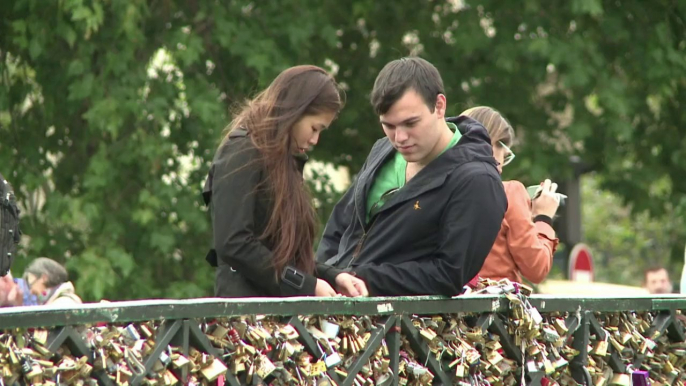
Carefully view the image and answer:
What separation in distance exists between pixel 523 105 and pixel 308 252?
6.92 metres

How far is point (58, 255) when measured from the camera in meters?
9.77

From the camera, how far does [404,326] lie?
3.67m

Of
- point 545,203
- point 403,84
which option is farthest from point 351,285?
point 545,203

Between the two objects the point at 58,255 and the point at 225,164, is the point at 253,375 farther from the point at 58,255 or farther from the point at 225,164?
the point at 58,255

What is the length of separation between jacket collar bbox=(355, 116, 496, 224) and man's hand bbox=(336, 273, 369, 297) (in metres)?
0.35

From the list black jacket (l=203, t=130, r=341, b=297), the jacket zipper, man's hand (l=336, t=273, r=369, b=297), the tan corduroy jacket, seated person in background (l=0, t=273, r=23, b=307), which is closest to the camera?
black jacket (l=203, t=130, r=341, b=297)

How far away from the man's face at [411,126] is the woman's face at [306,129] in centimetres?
25

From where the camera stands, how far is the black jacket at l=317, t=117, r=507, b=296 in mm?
3791

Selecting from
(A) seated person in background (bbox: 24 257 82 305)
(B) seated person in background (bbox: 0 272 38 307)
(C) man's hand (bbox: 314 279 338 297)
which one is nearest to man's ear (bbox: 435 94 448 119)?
(C) man's hand (bbox: 314 279 338 297)

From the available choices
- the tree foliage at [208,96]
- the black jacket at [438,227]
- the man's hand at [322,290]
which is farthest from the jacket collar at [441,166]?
the tree foliage at [208,96]

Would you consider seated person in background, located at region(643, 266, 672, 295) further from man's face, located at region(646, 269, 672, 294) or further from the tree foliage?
the tree foliage

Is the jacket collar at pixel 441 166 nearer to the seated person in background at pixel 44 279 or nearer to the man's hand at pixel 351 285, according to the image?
the man's hand at pixel 351 285

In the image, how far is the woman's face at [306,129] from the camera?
377 cm

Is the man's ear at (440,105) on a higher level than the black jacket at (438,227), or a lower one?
higher
